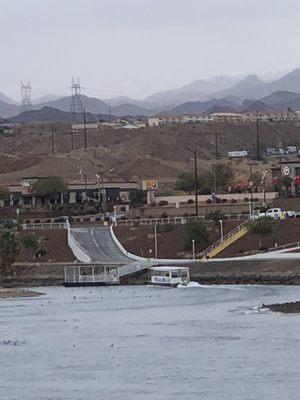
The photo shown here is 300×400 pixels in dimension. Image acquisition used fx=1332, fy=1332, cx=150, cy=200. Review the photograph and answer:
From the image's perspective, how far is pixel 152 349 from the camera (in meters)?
41.0

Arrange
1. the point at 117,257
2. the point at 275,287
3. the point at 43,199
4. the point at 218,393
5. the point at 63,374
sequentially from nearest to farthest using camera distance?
1. the point at 218,393
2. the point at 63,374
3. the point at 275,287
4. the point at 117,257
5. the point at 43,199

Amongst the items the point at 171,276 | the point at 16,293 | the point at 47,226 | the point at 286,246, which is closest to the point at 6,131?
the point at 47,226

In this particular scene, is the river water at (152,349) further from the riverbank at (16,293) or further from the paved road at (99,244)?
the paved road at (99,244)

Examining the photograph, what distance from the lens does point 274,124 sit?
7318 inches

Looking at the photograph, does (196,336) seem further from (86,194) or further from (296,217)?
(86,194)

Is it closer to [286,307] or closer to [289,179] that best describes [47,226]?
[289,179]

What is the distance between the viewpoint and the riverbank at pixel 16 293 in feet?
218

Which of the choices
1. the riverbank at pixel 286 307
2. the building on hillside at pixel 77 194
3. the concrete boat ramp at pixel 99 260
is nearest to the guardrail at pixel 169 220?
the concrete boat ramp at pixel 99 260

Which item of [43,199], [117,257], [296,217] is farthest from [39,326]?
[43,199]

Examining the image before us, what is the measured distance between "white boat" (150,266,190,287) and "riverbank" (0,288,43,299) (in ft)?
20.3

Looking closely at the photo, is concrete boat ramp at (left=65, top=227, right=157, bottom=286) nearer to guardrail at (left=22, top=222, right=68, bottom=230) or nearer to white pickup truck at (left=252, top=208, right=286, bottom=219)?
guardrail at (left=22, top=222, right=68, bottom=230)

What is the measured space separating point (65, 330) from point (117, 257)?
101 ft

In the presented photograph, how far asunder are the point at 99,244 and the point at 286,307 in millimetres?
33109

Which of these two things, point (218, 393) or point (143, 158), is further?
point (143, 158)
